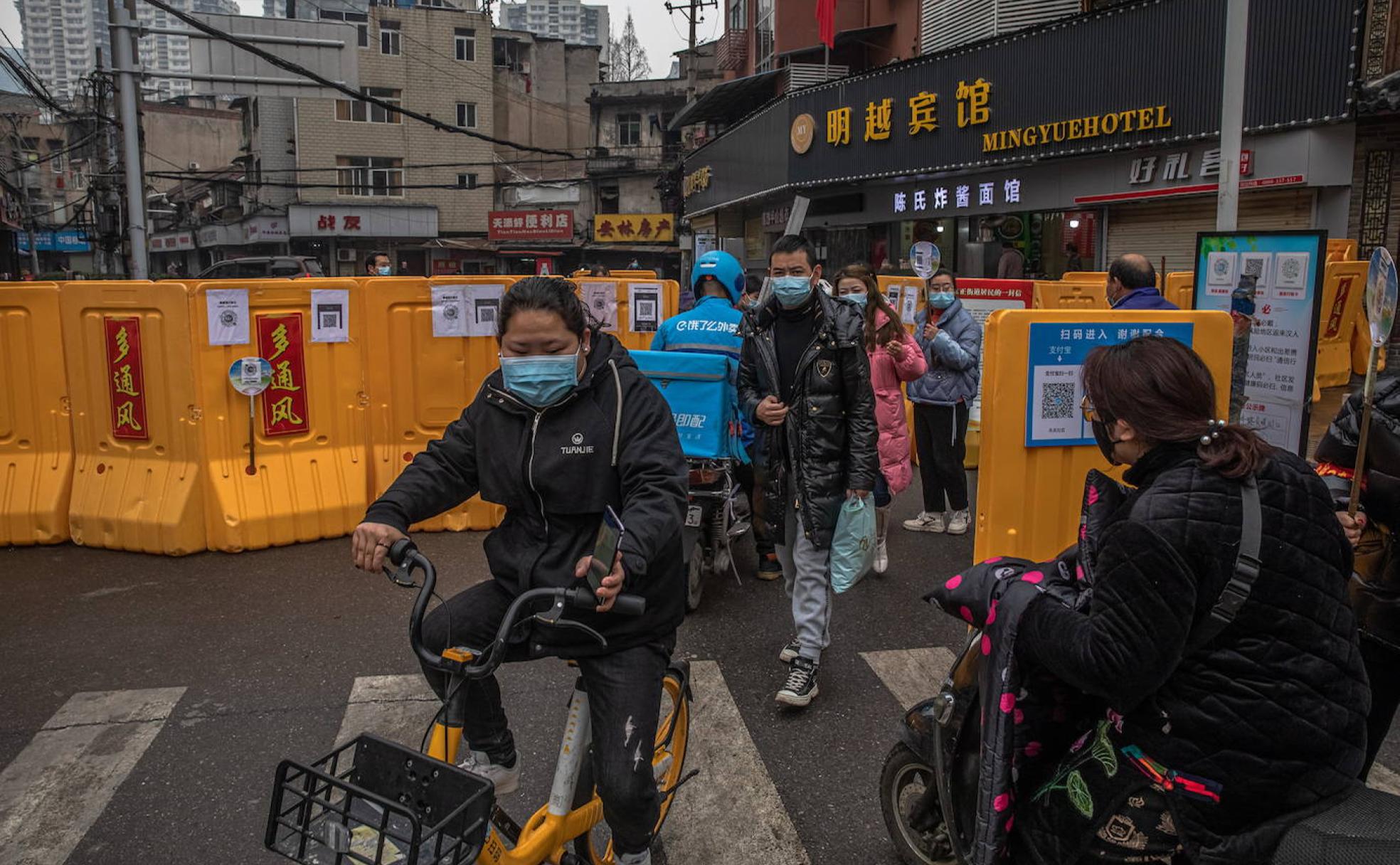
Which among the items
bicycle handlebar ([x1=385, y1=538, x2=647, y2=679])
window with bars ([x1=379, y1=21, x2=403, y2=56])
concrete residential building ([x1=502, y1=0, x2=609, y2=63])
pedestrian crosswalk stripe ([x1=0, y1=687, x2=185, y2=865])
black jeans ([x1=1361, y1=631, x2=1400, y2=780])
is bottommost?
pedestrian crosswalk stripe ([x1=0, y1=687, x2=185, y2=865])

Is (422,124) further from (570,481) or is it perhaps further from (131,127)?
(570,481)

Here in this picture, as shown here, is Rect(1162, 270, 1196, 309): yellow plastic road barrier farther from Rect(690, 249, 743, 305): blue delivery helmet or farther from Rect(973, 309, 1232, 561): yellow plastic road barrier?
Rect(973, 309, 1232, 561): yellow plastic road barrier

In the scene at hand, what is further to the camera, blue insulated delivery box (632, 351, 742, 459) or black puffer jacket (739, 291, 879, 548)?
blue insulated delivery box (632, 351, 742, 459)

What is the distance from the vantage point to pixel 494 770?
2.96 m

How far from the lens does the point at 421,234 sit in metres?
46.4

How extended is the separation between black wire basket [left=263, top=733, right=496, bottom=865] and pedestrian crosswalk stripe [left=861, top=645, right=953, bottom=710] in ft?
9.72

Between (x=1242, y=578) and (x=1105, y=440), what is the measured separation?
494 millimetres

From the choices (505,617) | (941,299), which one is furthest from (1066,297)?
(505,617)

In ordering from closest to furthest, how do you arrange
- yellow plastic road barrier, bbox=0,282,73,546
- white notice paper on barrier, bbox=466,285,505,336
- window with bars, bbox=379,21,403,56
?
yellow plastic road barrier, bbox=0,282,73,546 → white notice paper on barrier, bbox=466,285,505,336 → window with bars, bbox=379,21,403,56

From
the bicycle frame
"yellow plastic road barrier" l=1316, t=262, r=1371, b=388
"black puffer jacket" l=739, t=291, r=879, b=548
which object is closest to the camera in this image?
the bicycle frame

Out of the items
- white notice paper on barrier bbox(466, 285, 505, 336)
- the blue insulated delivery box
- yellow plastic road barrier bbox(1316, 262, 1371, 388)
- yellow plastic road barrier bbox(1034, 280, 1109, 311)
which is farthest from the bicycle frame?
yellow plastic road barrier bbox(1316, 262, 1371, 388)

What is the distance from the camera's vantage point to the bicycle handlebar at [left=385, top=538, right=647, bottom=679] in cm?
239

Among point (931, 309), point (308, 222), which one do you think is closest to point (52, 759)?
point (931, 309)

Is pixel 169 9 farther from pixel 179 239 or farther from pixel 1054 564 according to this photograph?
pixel 179 239
